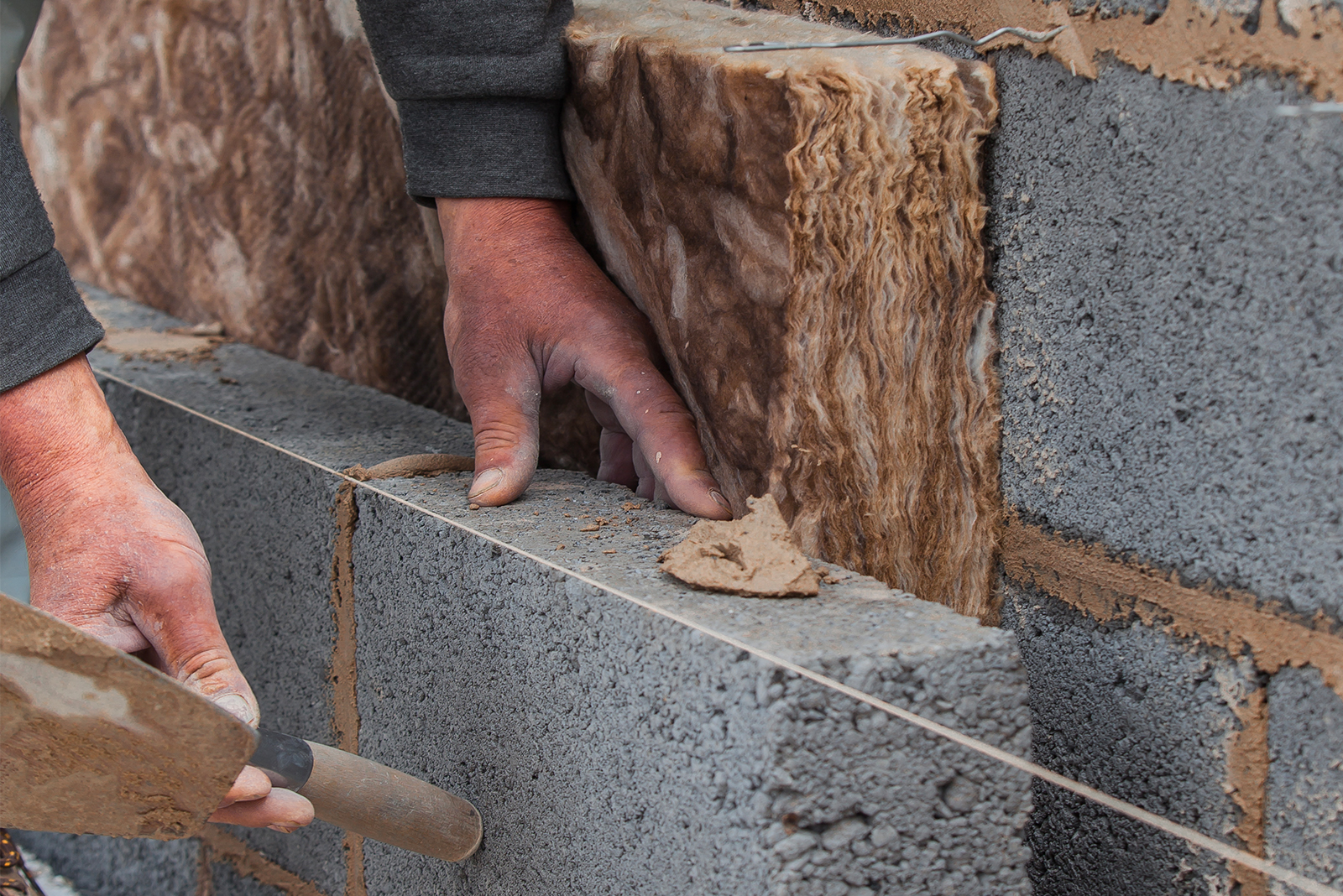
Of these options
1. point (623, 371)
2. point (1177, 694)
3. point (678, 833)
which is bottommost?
point (678, 833)

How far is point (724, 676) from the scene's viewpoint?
884 mm

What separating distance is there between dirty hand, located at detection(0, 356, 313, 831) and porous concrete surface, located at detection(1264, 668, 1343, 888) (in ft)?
3.19

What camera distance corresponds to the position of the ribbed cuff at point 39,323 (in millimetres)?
1233

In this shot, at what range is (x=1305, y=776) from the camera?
0.92 metres

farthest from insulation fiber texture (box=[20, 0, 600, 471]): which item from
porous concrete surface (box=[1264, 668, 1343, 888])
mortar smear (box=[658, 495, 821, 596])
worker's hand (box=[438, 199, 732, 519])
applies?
porous concrete surface (box=[1264, 668, 1343, 888])

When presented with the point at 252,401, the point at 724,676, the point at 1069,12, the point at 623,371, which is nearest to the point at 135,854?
the point at 252,401

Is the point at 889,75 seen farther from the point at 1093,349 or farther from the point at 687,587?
the point at 687,587

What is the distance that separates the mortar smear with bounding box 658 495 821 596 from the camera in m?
0.99

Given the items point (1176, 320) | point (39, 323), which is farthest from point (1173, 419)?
point (39, 323)

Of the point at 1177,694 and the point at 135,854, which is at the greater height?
the point at 1177,694

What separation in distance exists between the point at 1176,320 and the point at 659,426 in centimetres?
57

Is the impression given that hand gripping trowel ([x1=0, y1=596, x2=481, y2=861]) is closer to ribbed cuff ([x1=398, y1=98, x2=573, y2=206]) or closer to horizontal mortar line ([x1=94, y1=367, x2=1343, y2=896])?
horizontal mortar line ([x1=94, y1=367, x2=1343, y2=896])

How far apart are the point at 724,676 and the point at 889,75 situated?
595mm

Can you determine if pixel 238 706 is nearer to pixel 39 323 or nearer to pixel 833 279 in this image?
pixel 39 323
